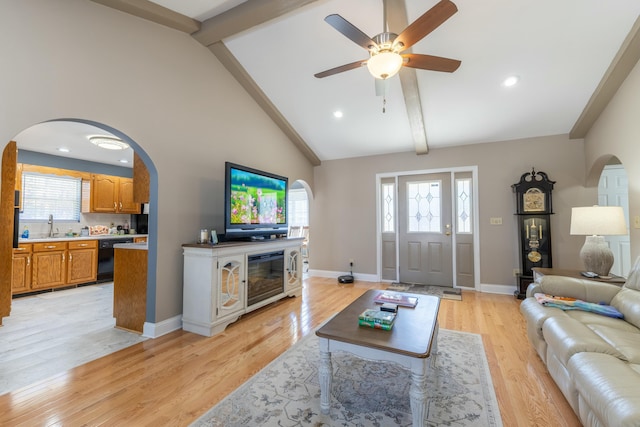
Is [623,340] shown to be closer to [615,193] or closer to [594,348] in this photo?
[594,348]

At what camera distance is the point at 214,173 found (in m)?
3.47

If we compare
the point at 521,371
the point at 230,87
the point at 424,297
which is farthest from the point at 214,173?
the point at 521,371

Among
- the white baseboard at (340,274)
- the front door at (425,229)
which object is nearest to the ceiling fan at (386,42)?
the front door at (425,229)

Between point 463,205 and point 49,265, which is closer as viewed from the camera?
point 49,265

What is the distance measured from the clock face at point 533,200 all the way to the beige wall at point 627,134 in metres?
0.77

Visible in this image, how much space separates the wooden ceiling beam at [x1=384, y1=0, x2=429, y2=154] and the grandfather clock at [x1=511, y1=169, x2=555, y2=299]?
1573 mm

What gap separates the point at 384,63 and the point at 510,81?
2.21 metres

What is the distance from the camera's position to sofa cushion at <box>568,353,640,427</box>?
1.06 m

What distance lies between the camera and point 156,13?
2639mm

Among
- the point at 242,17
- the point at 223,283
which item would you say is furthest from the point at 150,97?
the point at 223,283

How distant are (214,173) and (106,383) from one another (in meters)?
2.26

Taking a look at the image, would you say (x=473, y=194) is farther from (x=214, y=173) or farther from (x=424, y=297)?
(x=214, y=173)

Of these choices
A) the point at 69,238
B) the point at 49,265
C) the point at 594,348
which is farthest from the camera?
the point at 69,238

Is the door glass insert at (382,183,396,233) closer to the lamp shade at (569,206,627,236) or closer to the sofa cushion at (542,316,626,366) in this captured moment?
the lamp shade at (569,206,627,236)
